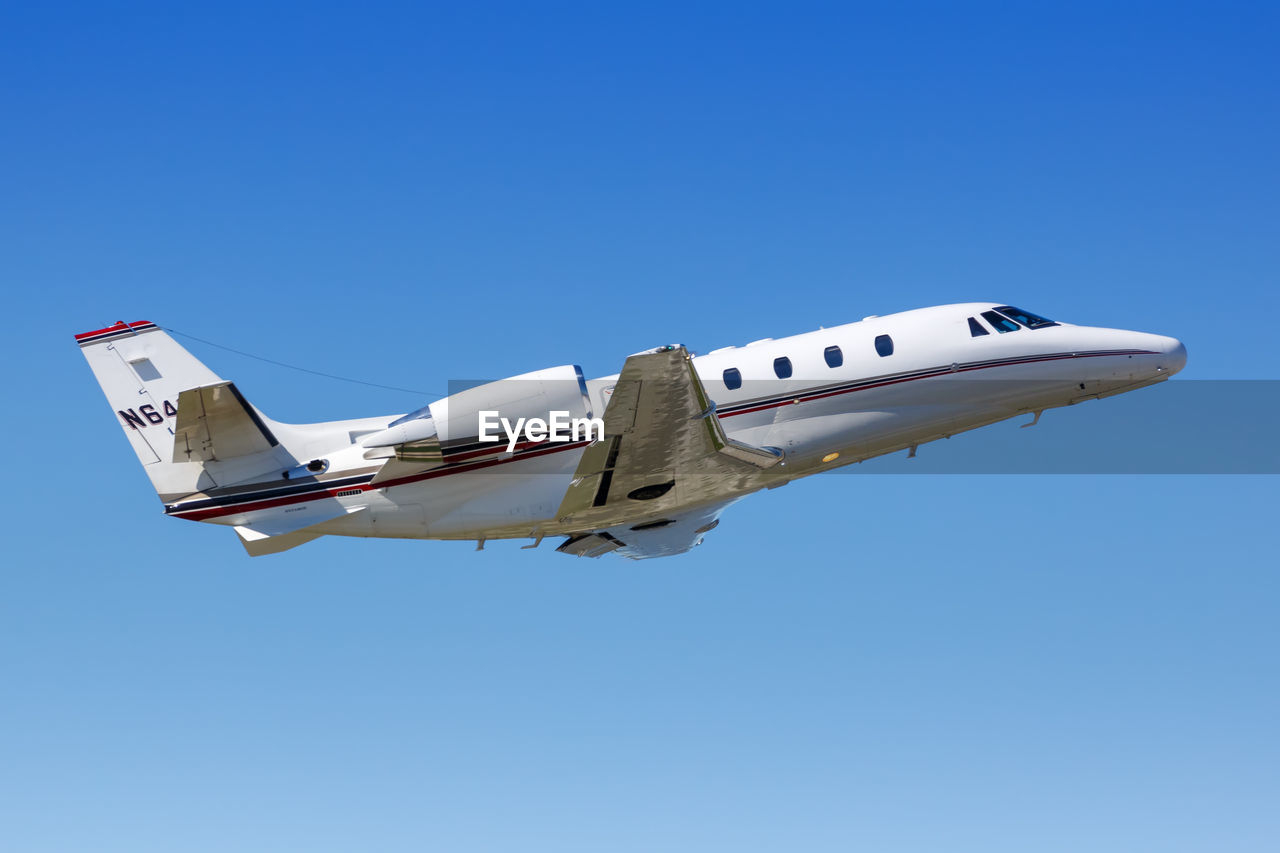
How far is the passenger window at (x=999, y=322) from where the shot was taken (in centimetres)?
2494

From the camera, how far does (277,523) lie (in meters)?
22.6

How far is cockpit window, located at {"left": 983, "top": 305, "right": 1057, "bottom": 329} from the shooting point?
25188 mm

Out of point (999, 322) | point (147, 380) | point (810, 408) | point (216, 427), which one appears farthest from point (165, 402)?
point (999, 322)

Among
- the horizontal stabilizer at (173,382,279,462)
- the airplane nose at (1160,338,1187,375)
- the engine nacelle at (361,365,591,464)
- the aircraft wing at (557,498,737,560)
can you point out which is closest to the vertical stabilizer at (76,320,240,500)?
the horizontal stabilizer at (173,382,279,462)

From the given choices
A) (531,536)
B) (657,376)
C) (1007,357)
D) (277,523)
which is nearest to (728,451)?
(657,376)

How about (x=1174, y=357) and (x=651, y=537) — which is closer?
(x=1174, y=357)

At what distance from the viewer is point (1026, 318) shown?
25.3 metres

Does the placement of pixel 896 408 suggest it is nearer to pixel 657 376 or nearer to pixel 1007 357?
pixel 1007 357

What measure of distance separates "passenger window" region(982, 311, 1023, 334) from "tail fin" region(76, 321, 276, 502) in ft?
47.7

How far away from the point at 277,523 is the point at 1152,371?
17.9m

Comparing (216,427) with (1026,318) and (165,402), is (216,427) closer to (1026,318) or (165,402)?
(165,402)

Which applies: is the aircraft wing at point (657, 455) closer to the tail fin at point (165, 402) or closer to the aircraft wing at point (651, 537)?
the aircraft wing at point (651, 537)

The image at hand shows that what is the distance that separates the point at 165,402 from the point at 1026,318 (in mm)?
17462

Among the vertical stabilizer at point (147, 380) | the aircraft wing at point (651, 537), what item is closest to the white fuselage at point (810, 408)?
the vertical stabilizer at point (147, 380)
